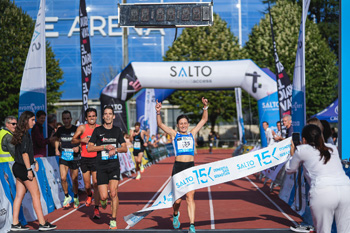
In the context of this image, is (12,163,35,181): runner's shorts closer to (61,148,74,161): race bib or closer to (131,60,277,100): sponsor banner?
(61,148,74,161): race bib

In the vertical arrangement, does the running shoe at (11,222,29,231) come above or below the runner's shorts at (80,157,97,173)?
below

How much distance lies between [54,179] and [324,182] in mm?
7404

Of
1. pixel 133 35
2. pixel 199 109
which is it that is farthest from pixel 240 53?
pixel 133 35

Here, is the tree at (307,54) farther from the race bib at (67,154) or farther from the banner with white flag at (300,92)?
the race bib at (67,154)

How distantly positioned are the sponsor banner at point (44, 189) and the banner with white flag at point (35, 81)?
7.16 ft

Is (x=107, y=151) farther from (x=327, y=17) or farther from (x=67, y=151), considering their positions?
(x=327, y=17)

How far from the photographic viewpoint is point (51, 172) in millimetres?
11125

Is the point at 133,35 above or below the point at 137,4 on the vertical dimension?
above

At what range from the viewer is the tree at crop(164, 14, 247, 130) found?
4769 cm

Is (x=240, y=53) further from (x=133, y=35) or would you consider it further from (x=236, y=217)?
(x=236, y=217)

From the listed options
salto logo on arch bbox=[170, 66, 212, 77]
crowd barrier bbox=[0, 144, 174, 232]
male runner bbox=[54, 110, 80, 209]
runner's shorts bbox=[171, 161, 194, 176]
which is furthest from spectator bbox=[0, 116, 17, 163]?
salto logo on arch bbox=[170, 66, 212, 77]

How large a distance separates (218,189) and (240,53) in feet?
114

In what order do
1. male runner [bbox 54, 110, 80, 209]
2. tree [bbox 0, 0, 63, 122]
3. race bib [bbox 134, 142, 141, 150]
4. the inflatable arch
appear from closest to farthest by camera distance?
male runner [bbox 54, 110, 80, 209], race bib [bbox 134, 142, 141, 150], the inflatable arch, tree [bbox 0, 0, 63, 122]

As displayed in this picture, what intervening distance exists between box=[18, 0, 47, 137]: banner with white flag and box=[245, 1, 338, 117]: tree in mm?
33565
